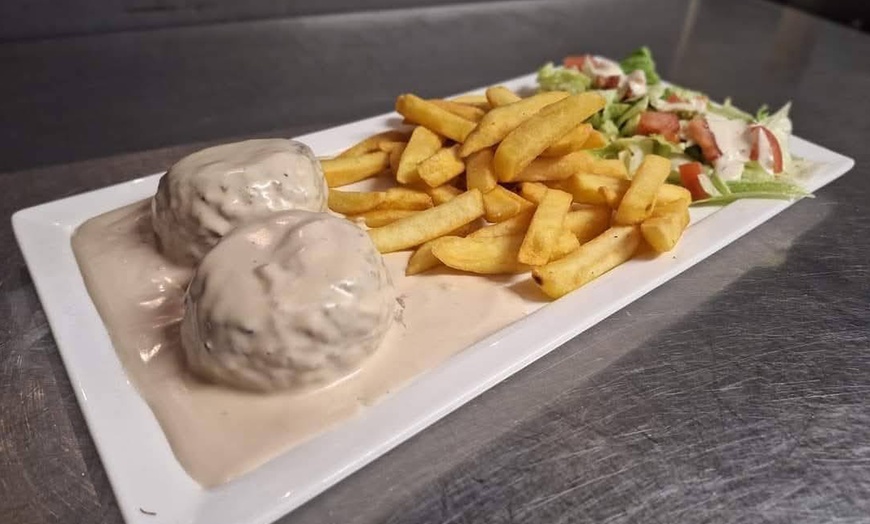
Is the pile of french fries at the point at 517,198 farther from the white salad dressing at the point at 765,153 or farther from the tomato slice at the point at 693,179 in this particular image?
the white salad dressing at the point at 765,153

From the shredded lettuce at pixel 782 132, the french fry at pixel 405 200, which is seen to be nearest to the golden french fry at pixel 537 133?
the french fry at pixel 405 200

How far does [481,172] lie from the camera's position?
1.95 metres

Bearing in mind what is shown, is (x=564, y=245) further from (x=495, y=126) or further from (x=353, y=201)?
(x=353, y=201)

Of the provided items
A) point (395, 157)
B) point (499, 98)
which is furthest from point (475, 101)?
point (395, 157)

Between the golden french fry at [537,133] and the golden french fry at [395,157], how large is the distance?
32cm

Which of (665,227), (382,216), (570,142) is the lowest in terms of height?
(382,216)

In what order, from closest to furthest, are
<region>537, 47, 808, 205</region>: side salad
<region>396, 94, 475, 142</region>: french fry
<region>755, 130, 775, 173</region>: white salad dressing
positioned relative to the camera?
<region>396, 94, 475, 142</region>: french fry → <region>537, 47, 808, 205</region>: side salad → <region>755, 130, 775, 173</region>: white salad dressing

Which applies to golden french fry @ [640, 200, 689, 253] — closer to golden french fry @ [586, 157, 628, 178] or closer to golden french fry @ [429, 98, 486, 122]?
golden french fry @ [586, 157, 628, 178]

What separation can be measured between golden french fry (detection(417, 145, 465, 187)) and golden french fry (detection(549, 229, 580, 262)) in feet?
1.21

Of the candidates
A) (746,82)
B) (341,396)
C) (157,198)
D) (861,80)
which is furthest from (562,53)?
(341,396)

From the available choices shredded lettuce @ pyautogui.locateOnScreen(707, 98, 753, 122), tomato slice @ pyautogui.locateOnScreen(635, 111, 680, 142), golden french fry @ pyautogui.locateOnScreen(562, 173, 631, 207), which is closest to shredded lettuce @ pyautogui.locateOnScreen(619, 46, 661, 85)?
shredded lettuce @ pyautogui.locateOnScreen(707, 98, 753, 122)

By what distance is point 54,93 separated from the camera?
124 inches

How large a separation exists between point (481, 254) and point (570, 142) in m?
0.47

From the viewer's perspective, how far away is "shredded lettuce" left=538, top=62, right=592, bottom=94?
109 inches
